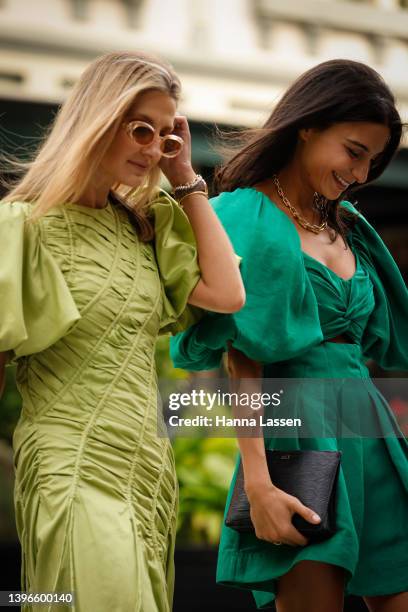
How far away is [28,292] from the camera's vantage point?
2846 mm

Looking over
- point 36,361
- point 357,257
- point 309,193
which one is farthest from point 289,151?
point 36,361

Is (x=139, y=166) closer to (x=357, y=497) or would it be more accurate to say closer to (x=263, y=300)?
(x=263, y=300)

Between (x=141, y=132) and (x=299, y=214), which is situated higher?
(x=141, y=132)

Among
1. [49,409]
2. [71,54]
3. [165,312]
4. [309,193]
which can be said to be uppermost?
→ [71,54]

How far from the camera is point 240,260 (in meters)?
3.23

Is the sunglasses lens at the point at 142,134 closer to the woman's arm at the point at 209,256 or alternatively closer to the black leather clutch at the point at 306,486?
the woman's arm at the point at 209,256

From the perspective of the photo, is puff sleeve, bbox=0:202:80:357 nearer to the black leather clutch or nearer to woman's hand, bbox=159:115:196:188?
woman's hand, bbox=159:115:196:188

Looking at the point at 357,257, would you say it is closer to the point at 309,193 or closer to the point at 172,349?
the point at 309,193

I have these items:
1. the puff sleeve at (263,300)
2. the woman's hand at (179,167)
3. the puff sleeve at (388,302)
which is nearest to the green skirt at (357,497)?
the puff sleeve at (263,300)

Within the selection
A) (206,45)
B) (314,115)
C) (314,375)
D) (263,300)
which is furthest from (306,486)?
(206,45)

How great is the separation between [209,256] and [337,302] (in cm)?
52

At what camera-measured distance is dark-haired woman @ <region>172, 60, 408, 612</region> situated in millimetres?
3316

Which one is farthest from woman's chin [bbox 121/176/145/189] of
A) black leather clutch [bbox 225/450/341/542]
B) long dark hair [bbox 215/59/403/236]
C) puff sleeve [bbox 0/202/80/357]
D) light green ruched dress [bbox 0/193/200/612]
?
black leather clutch [bbox 225/450/341/542]

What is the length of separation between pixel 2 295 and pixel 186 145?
66cm
